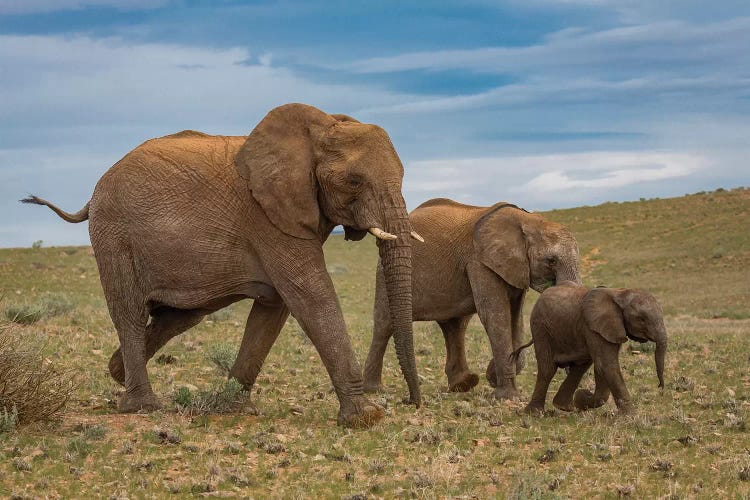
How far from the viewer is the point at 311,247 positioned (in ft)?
35.0

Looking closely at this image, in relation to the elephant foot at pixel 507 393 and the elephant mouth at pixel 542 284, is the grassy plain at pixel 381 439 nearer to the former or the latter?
the elephant foot at pixel 507 393

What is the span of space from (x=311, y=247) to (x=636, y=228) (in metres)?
50.5

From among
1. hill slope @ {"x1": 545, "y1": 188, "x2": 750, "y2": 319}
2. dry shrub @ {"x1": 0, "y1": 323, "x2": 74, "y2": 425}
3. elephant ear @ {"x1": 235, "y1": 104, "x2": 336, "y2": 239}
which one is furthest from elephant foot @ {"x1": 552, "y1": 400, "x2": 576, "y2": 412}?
hill slope @ {"x1": 545, "y1": 188, "x2": 750, "y2": 319}

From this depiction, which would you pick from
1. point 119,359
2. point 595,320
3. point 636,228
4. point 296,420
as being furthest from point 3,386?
point 636,228

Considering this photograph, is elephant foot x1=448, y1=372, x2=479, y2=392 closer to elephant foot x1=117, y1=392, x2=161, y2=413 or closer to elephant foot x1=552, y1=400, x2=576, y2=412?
elephant foot x1=552, y1=400, x2=576, y2=412

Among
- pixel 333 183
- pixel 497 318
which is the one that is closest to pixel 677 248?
pixel 497 318

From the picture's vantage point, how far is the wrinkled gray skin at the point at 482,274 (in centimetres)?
1355

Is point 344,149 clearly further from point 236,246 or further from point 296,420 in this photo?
point 296,420

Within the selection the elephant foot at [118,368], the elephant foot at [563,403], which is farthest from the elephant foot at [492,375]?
the elephant foot at [118,368]

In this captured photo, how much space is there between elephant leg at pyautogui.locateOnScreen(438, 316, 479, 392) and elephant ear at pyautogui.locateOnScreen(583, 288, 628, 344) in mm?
3191

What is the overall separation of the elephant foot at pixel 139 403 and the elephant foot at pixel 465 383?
4.50 m

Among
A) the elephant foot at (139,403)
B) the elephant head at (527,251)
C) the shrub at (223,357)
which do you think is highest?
the elephant head at (527,251)

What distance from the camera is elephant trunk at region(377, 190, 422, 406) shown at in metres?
10.2

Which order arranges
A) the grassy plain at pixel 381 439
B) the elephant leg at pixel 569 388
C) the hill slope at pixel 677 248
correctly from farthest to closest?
1. the hill slope at pixel 677 248
2. the elephant leg at pixel 569 388
3. the grassy plain at pixel 381 439
